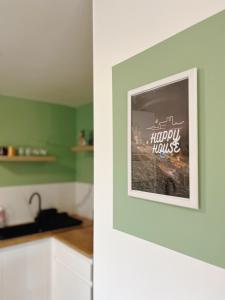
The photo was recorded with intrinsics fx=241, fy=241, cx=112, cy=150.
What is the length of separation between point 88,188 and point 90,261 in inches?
56.1

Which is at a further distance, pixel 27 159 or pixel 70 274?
pixel 27 159

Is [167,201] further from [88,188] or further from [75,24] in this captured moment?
[88,188]

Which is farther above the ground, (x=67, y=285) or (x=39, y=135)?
(x=39, y=135)

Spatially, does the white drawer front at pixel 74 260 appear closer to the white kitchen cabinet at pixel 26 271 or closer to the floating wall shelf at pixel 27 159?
the white kitchen cabinet at pixel 26 271

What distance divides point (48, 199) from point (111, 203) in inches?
78.5

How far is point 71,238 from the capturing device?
Answer: 2.13 m

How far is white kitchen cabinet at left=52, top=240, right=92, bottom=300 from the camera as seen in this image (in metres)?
1.72

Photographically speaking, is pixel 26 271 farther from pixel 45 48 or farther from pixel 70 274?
pixel 45 48

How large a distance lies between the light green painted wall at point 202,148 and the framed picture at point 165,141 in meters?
0.03

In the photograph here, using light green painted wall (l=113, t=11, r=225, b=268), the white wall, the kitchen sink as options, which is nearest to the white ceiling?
the white wall

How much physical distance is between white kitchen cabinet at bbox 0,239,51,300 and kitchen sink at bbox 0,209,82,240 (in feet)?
0.62

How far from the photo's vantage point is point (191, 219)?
2.77 feet

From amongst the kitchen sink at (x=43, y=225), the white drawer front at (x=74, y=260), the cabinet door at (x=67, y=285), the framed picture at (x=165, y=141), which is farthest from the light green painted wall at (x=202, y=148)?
the kitchen sink at (x=43, y=225)

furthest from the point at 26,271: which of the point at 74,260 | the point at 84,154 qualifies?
the point at 84,154
